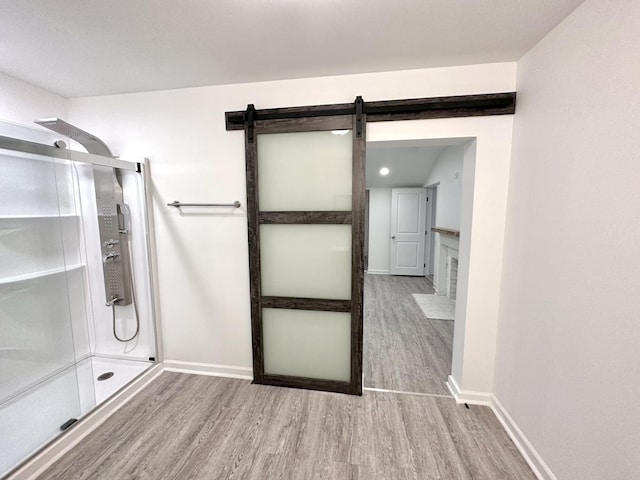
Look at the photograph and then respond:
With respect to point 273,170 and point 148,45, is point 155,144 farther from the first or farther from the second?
point 273,170

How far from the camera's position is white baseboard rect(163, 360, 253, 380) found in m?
2.16

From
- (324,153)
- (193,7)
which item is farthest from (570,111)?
(193,7)

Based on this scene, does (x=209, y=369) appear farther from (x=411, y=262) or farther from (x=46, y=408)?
(x=411, y=262)

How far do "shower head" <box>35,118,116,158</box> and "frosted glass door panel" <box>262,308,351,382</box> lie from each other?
6.12 ft

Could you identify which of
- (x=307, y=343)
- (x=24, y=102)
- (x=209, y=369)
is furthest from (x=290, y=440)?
(x=24, y=102)

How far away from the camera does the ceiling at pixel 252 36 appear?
119 centimetres

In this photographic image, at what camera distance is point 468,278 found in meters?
1.81

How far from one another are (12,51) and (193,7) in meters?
1.29

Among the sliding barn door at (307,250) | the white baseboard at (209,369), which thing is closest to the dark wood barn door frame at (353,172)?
the sliding barn door at (307,250)

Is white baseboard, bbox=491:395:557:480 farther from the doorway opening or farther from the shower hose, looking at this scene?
the shower hose

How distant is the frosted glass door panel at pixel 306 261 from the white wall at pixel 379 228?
4.10 meters

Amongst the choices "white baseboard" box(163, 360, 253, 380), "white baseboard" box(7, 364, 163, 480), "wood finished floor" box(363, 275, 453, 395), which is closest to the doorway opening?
"wood finished floor" box(363, 275, 453, 395)

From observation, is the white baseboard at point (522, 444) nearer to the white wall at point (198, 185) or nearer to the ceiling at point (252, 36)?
the white wall at point (198, 185)

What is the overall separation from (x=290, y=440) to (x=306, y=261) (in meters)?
1.18
